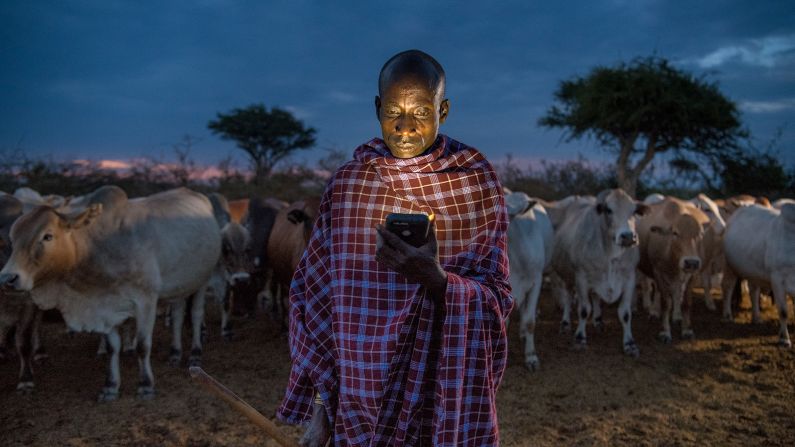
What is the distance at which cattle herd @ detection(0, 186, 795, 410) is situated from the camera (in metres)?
5.11

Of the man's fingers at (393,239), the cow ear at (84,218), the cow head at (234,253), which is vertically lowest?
the cow head at (234,253)

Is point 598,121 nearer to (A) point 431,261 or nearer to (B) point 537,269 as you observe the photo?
(B) point 537,269

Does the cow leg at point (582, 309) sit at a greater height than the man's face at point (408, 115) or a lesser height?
lesser

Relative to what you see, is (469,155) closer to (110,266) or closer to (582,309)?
(110,266)

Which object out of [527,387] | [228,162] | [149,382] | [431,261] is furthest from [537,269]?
[228,162]

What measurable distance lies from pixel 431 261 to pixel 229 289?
705cm

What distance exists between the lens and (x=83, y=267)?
5066 mm

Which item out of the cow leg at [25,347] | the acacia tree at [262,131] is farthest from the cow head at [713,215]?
the acacia tree at [262,131]

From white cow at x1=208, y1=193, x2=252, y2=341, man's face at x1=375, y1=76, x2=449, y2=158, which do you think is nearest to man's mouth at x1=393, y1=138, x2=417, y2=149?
man's face at x1=375, y1=76, x2=449, y2=158

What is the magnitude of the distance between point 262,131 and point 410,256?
25.4 meters

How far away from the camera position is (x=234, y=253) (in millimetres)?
7469

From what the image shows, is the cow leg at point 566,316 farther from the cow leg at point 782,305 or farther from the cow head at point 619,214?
the cow leg at point 782,305

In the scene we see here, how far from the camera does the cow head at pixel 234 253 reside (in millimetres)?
7398

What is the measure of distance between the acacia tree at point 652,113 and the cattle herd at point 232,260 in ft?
37.2
